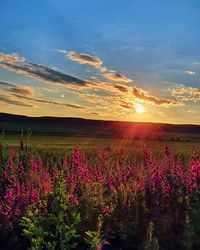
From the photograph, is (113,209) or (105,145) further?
(105,145)

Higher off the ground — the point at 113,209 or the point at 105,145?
the point at 105,145

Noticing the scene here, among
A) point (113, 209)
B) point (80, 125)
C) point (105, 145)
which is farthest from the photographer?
point (80, 125)

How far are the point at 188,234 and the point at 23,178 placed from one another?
15.6 ft

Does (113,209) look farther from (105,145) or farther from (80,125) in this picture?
(80,125)

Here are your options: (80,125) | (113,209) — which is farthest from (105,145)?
(80,125)

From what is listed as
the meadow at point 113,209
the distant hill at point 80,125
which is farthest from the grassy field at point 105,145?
the distant hill at point 80,125

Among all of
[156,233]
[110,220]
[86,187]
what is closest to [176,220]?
[156,233]

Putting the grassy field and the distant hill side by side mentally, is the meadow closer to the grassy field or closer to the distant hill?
the grassy field

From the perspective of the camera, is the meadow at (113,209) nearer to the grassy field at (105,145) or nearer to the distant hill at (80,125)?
the grassy field at (105,145)

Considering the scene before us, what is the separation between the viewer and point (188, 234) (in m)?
6.76

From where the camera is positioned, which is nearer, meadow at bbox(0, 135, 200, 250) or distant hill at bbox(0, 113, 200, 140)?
meadow at bbox(0, 135, 200, 250)

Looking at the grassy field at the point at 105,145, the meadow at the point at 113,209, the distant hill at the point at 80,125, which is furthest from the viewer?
the distant hill at the point at 80,125

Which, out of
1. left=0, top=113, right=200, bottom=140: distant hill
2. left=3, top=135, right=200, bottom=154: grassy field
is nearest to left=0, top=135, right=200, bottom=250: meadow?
left=3, top=135, right=200, bottom=154: grassy field

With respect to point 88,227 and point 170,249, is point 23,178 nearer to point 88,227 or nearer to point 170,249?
point 88,227
